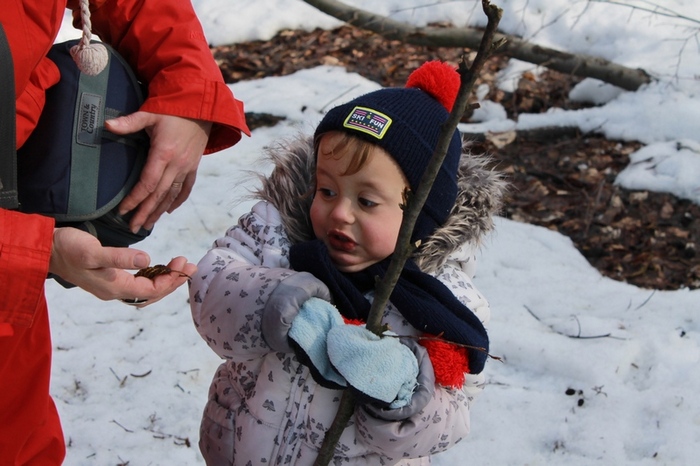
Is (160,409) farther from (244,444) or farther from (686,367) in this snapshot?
(686,367)

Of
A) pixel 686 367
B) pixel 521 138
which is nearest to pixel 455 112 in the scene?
pixel 686 367

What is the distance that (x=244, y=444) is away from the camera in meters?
2.10

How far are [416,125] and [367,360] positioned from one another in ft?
2.33

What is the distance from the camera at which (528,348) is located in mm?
3721

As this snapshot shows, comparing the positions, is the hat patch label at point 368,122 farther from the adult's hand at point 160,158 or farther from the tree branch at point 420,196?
the tree branch at point 420,196

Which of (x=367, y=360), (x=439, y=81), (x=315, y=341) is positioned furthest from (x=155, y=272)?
(x=439, y=81)

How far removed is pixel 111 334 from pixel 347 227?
2.10 metres

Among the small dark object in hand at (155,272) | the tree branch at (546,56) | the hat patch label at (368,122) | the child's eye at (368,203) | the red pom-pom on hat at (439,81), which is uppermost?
the red pom-pom on hat at (439,81)

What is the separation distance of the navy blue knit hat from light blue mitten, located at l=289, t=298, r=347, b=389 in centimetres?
43

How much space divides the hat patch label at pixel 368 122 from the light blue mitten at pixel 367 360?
1.84 feet

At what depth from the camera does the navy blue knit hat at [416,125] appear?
6.72ft

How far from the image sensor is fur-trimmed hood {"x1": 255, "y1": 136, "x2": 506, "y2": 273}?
219cm

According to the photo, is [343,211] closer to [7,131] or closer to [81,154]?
[81,154]

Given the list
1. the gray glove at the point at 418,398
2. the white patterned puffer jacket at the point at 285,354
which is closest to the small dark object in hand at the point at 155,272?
the white patterned puffer jacket at the point at 285,354
